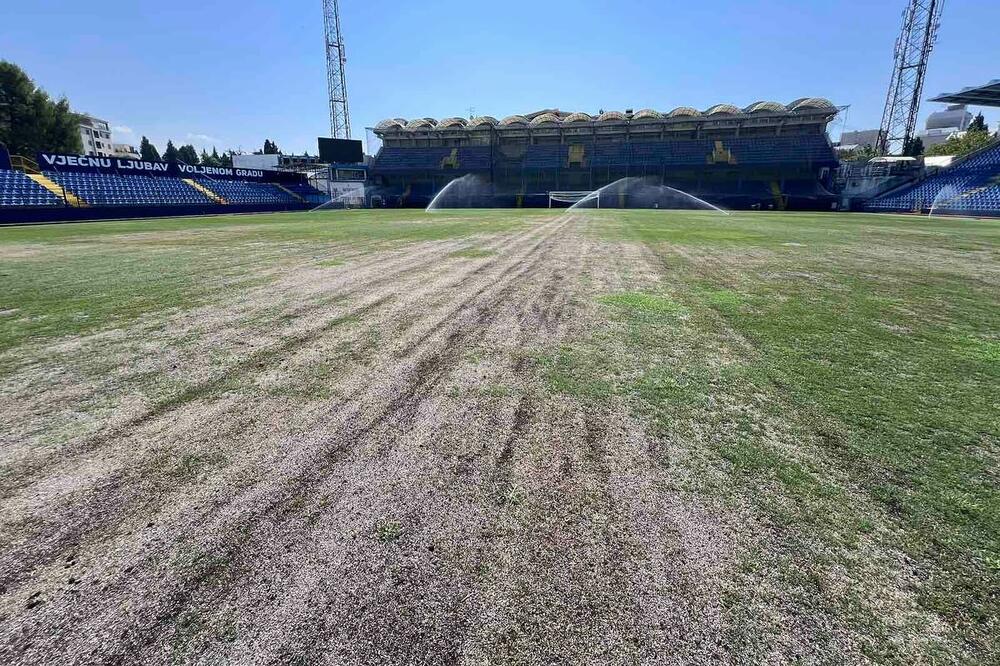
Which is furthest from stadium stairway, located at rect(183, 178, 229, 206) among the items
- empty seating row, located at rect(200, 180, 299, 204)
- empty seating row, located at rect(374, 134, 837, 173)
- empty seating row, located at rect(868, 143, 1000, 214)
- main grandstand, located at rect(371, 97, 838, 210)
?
empty seating row, located at rect(868, 143, 1000, 214)

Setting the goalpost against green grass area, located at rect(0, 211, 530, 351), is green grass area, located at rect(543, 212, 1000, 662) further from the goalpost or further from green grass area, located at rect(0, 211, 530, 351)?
the goalpost

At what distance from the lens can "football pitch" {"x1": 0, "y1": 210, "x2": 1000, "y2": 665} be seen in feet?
5.49

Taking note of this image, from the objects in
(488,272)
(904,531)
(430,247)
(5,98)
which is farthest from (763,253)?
(5,98)

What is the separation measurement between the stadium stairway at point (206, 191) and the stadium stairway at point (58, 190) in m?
11.0

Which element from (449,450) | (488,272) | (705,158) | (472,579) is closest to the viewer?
(472,579)

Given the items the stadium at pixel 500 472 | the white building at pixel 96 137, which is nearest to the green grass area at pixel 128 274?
the stadium at pixel 500 472

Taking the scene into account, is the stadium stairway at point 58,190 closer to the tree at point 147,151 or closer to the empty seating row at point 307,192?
the empty seating row at point 307,192

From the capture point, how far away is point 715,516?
2.26 m

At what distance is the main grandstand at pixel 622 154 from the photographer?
54062mm

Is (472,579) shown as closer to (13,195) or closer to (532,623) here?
(532,623)

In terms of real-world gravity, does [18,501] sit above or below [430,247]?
below

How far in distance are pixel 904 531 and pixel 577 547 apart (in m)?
1.62

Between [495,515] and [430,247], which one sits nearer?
[495,515]

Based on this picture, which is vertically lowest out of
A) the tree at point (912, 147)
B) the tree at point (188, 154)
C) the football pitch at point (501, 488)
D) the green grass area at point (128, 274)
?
the football pitch at point (501, 488)
